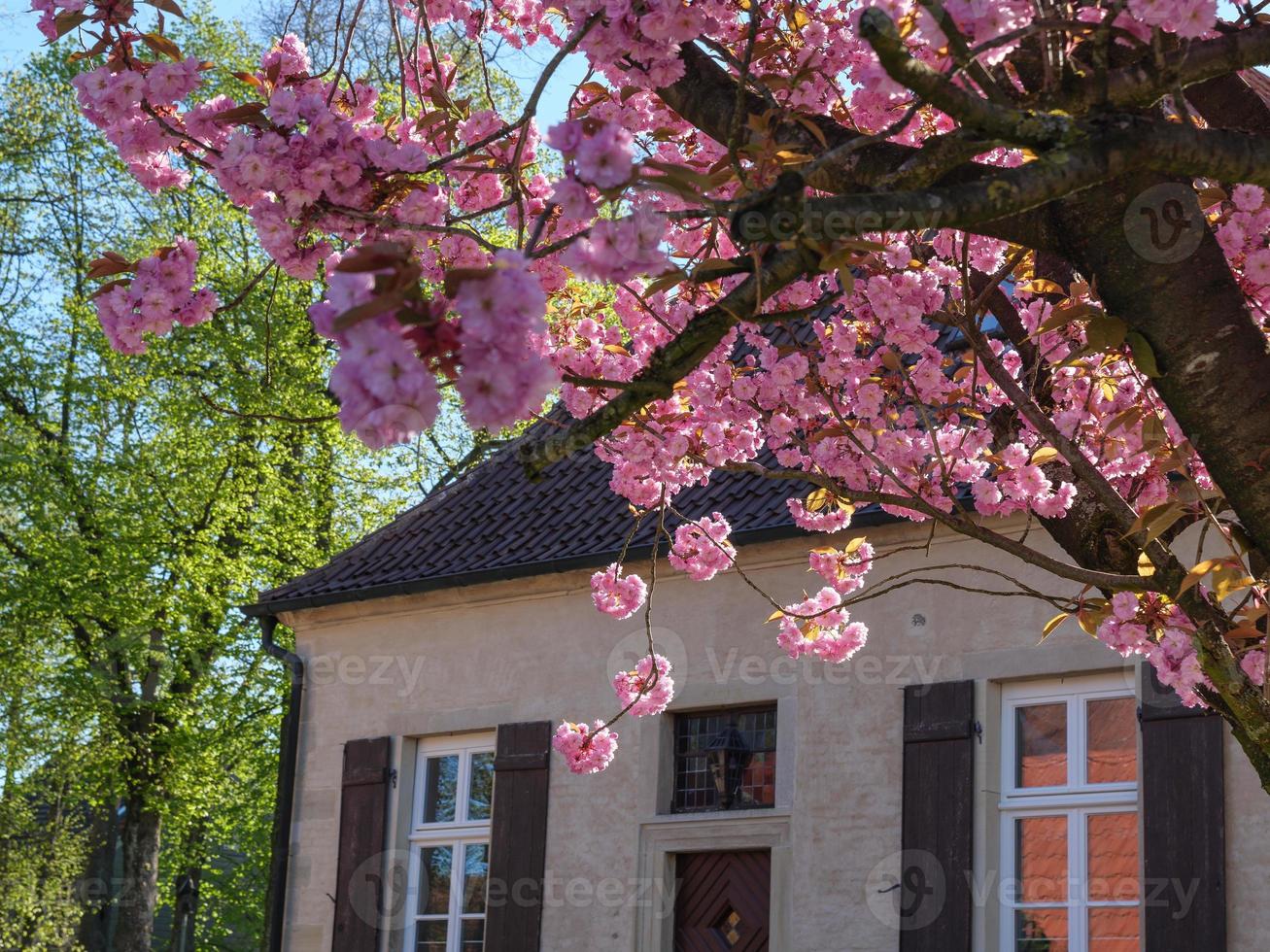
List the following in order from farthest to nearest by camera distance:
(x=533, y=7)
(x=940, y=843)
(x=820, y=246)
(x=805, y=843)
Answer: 1. (x=805, y=843)
2. (x=940, y=843)
3. (x=533, y=7)
4. (x=820, y=246)

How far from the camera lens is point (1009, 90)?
3.41 meters

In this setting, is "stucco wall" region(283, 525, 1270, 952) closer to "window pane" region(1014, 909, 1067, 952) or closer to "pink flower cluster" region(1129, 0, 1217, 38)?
"window pane" region(1014, 909, 1067, 952)

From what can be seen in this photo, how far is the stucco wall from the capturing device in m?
8.62

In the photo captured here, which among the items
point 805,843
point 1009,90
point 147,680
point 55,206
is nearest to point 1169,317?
point 1009,90

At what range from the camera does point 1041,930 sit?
8.22 m

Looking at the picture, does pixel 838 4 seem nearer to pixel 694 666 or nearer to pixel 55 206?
pixel 694 666

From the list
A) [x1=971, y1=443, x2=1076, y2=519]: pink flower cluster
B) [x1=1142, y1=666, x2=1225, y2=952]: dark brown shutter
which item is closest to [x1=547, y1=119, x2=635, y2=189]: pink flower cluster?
[x1=971, y1=443, x2=1076, y2=519]: pink flower cluster

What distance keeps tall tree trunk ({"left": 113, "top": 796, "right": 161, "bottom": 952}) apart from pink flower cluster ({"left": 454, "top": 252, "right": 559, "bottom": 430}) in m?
16.3

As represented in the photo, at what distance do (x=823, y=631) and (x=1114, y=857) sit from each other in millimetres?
2698

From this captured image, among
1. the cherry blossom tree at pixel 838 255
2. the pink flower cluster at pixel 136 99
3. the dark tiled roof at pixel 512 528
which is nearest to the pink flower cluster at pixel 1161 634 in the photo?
the cherry blossom tree at pixel 838 255

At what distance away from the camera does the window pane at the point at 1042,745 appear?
8445 millimetres

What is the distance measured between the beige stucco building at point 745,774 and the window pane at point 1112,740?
12mm

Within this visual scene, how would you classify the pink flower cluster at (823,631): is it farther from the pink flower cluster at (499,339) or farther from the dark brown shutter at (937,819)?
the pink flower cluster at (499,339)

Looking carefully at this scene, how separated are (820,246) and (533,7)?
13.8ft
